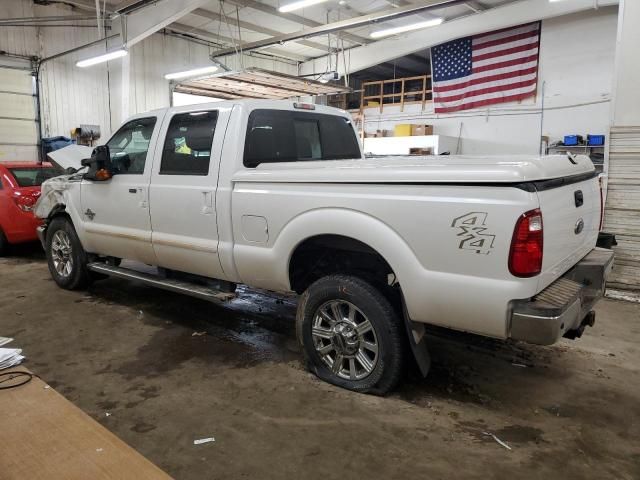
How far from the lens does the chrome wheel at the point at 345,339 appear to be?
312 cm

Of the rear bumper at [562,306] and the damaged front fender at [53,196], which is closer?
the rear bumper at [562,306]

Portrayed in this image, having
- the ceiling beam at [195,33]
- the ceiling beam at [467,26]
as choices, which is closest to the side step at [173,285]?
the ceiling beam at [195,33]

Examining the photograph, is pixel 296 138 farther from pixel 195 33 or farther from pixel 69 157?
pixel 195 33

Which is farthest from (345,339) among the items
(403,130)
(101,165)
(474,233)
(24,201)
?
(403,130)

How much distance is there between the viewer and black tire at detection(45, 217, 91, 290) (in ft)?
17.6

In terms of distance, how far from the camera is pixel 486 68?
46.9 ft

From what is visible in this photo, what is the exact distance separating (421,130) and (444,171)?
1317 centimetres

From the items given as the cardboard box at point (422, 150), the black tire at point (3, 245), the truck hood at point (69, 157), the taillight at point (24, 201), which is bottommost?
the black tire at point (3, 245)

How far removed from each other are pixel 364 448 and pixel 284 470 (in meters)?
0.45

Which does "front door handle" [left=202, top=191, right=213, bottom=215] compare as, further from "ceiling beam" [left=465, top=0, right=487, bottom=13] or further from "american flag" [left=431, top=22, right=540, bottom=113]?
"american flag" [left=431, top=22, right=540, bottom=113]

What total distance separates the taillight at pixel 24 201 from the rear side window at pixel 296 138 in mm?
5298

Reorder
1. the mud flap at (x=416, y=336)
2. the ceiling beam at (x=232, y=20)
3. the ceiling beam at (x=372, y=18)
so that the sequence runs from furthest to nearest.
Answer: the ceiling beam at (x=232, y=20), the ceiling beam at (x=372, y=18), the mud flap at (x=416, y=336)

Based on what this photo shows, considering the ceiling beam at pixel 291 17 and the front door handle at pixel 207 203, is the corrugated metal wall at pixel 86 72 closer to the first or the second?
the ceiling beam at pixel 291 17

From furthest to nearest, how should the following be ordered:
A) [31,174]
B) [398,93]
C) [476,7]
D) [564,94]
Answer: [398,93] → [564,94] → [476,7] → [31,174]
